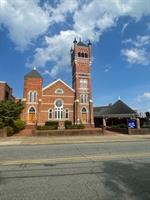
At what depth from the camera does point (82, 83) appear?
1868 inches

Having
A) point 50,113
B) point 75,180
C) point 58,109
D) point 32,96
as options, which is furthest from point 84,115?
point 75,180

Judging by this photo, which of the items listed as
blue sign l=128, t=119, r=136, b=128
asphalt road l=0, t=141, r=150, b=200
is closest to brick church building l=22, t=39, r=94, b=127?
blue sign l=128, t=119, r=136, b=128

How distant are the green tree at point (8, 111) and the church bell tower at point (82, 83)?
17.5 meters

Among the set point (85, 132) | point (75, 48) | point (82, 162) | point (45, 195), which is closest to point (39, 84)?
point (75, 48)

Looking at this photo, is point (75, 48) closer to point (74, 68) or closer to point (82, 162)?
point (74, 68)

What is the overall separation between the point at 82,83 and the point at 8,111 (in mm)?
22297

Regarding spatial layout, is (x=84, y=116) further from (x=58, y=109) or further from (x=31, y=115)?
(x=31, y=115)

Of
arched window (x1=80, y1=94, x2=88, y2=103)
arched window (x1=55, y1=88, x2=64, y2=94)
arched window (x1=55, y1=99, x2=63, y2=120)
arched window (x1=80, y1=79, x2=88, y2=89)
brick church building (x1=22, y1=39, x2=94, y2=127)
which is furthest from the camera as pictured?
arched window (x1=80, y1=79, x2=88, y2=89)

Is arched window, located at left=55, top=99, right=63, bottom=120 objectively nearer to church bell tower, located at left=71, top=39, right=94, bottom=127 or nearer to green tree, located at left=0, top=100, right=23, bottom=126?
church bell tower, located at left=71, top=39, right=94, bottom=127

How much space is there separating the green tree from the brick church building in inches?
504

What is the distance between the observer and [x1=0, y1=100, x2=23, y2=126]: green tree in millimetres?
28620

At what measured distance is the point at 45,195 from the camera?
5086 millimetres

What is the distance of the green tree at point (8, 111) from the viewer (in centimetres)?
2862

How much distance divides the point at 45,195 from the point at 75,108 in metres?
40.2
